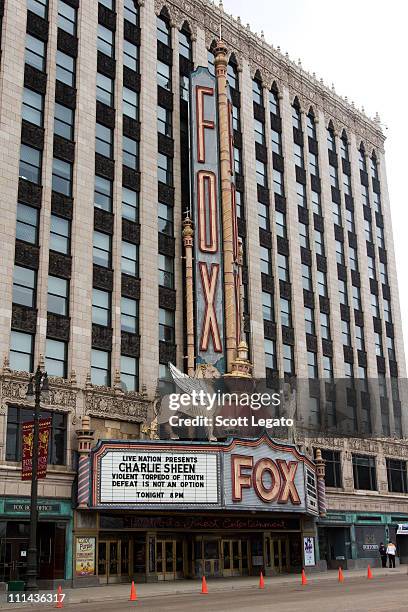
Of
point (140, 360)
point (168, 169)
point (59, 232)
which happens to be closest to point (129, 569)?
point (140, 360)

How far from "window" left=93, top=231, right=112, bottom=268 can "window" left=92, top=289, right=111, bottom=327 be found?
5.51ft

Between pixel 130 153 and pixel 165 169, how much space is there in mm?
2959

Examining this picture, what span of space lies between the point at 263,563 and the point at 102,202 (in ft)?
75.2

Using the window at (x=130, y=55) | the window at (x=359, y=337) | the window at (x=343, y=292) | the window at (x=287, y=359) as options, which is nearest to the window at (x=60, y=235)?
the window at (x=130, y=55)

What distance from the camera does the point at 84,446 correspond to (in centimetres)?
3800

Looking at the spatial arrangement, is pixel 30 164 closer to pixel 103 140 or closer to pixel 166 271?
pixel 103 140

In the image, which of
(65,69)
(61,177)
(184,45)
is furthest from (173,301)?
(184,45)

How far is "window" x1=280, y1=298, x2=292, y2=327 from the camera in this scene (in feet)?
184

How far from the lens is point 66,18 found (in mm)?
45750

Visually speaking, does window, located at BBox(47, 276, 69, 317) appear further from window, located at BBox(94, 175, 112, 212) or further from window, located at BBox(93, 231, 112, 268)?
window, located at BBox(94, 175, 112, 212)

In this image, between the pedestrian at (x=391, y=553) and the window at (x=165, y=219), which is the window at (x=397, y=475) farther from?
the window at (x=165, y=219)

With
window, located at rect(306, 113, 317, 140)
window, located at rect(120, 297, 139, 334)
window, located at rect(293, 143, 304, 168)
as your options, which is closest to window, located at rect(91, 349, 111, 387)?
window, located at rect(120, 297, 139, 334)

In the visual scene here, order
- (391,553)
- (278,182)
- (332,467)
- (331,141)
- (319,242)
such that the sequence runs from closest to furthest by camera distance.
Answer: (391,553), (332,467), (278,182), (319,242), (331,141)

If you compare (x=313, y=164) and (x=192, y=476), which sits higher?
(x=313, y=164)
